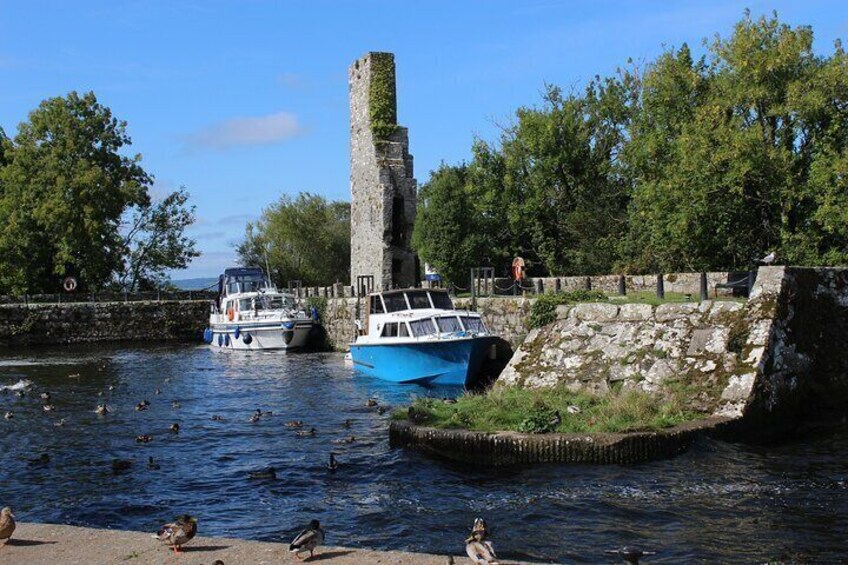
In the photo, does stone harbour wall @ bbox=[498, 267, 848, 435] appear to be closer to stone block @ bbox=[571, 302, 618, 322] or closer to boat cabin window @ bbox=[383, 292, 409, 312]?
stone block @ bbox=[571, 302, 618, 322]

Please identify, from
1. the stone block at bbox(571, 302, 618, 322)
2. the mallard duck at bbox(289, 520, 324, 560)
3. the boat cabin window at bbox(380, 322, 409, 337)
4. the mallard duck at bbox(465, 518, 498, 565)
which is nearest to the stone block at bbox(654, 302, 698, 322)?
the stone block at bbox(571, 302, 618, 322)

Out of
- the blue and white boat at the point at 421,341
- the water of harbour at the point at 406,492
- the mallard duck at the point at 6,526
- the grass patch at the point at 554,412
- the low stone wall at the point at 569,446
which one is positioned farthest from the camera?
the blue and white boat at the point at 421,341

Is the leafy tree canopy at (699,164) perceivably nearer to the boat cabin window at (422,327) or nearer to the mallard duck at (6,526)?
the boat cabin window at (422,327)

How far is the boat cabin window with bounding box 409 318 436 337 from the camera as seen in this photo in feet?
87.2

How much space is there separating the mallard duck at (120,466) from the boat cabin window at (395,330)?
1255 cm

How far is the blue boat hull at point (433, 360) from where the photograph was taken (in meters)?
25.2

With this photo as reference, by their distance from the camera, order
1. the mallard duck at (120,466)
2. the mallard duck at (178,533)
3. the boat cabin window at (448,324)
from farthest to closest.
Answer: the boat cabin window at (448,324) → the mallard duck at (120,466) → the mallard duck at (178,533)

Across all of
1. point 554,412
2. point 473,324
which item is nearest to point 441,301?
point 473,324

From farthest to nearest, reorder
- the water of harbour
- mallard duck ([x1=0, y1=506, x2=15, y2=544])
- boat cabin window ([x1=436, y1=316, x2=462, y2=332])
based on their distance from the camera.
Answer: boat cabin window ([x1=436, y1=316, x2=462, y2=332]) → the water of harbour → mallard duck ([x1=0, y1=506, x2=15, y2=544])

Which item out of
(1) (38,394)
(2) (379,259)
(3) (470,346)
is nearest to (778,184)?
(3) (470,346)

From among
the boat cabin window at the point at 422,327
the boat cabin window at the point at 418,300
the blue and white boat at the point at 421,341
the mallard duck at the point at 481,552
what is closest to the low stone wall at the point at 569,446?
the mallard duck at the point at 481,552

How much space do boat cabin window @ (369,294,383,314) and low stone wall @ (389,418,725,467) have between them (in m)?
14.8

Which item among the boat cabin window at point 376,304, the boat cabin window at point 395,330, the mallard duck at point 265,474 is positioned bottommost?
the mallard duck at point 265,474

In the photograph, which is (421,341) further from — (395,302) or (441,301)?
(395,302)
